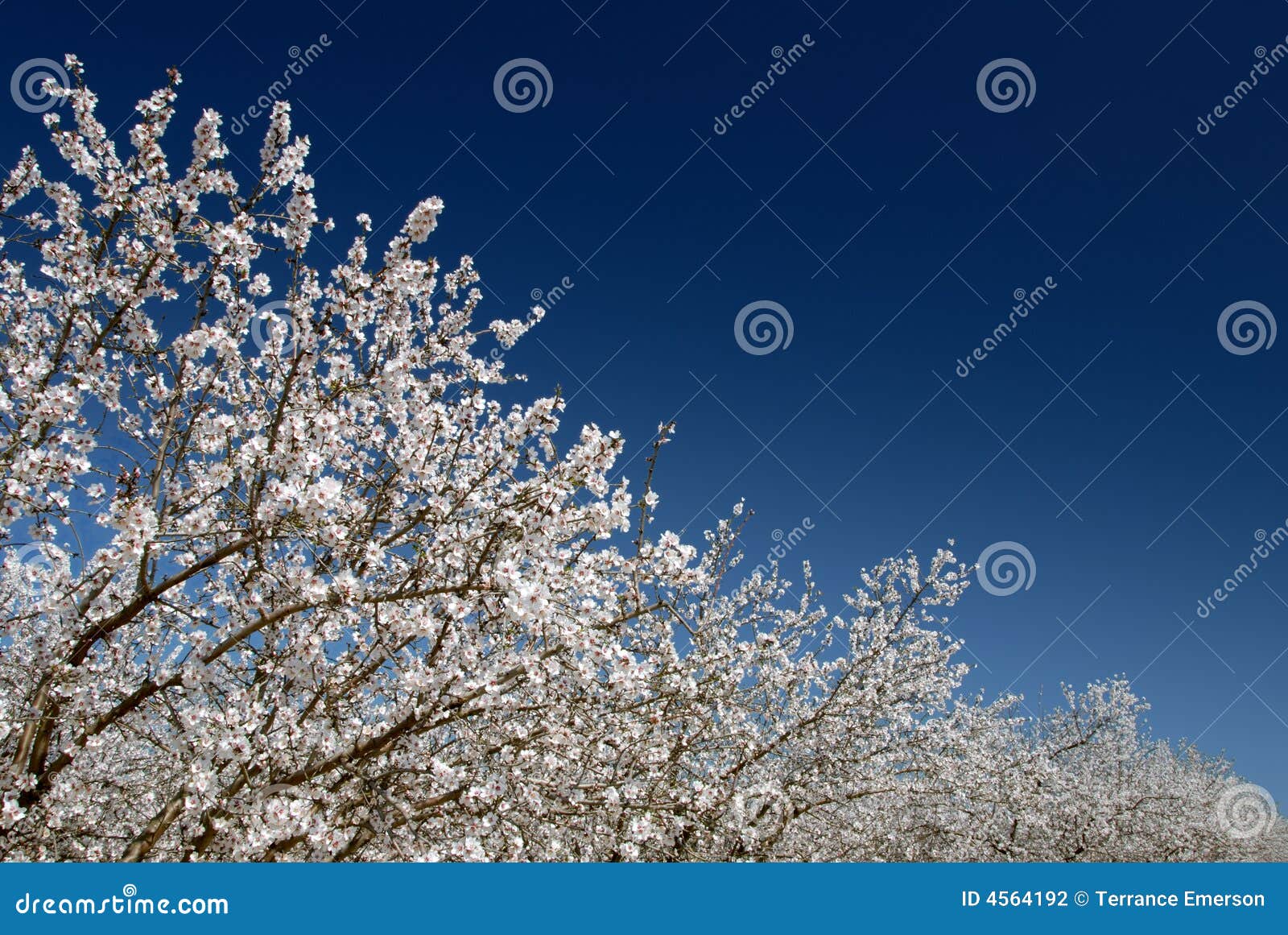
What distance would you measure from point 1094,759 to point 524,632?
15.1 m

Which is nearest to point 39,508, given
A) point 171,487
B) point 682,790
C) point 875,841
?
point 171,487

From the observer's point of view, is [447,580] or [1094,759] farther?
[1094,759]

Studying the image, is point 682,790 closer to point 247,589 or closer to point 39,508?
point 247,589

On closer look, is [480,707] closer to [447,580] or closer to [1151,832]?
[447,580]

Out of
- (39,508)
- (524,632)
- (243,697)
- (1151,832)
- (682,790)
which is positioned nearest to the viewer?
(39,508)

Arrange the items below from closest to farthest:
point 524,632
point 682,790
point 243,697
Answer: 1. point 243,697
2. point 524,632
3. point 682,790

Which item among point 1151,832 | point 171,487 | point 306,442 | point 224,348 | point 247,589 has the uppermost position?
point 224,348

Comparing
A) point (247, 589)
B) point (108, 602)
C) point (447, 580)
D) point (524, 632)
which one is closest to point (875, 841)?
point (524, 632)

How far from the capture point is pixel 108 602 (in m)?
4.48

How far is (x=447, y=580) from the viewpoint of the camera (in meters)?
4.38

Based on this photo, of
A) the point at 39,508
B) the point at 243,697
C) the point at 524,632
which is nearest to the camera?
the point at 39,508

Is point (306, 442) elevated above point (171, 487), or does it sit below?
below

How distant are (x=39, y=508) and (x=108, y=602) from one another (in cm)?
102

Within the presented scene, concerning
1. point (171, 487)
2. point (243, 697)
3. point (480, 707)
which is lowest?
point (480, 707)
